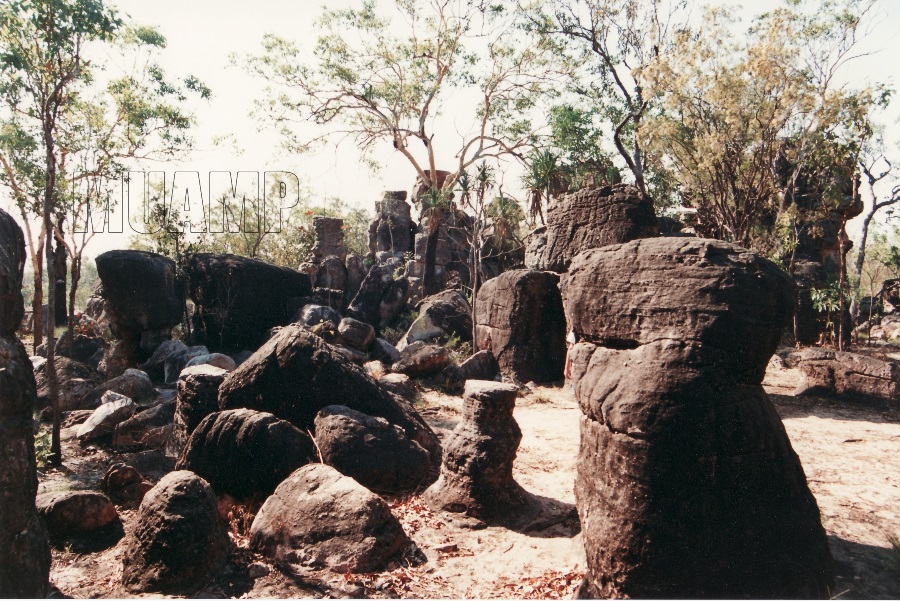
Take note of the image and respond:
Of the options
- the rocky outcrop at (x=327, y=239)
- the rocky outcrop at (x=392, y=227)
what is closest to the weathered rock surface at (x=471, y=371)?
the rocky outcrop at (x=392, y=227)

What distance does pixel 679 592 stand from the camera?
3795 mm

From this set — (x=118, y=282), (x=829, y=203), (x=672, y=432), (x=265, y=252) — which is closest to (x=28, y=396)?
(x=672, y=432)

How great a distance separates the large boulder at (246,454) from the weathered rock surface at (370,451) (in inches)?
11.4

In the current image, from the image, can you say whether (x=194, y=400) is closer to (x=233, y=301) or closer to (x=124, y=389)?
(x=124, y=389)

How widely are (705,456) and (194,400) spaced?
5.68 metres

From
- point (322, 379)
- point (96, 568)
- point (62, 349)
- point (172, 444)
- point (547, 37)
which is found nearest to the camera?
point (96, 568)

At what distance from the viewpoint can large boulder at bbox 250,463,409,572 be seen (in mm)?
4910

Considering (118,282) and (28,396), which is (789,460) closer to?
(28,396)

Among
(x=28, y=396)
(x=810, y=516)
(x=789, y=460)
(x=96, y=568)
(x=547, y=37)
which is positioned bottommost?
(x=96, y=568)

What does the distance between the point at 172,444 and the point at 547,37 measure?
Answer: 63.7 feet

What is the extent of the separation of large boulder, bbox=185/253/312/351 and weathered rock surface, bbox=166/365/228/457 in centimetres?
887

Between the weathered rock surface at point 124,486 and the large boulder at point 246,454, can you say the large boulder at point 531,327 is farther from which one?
the weathered rock surface at point 124,486

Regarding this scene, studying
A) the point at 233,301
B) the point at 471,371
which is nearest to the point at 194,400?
the point at 471,371

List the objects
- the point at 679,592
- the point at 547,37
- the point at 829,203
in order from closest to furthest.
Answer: the point at 679,592 → the point at 829,203 → the point at 547,37
